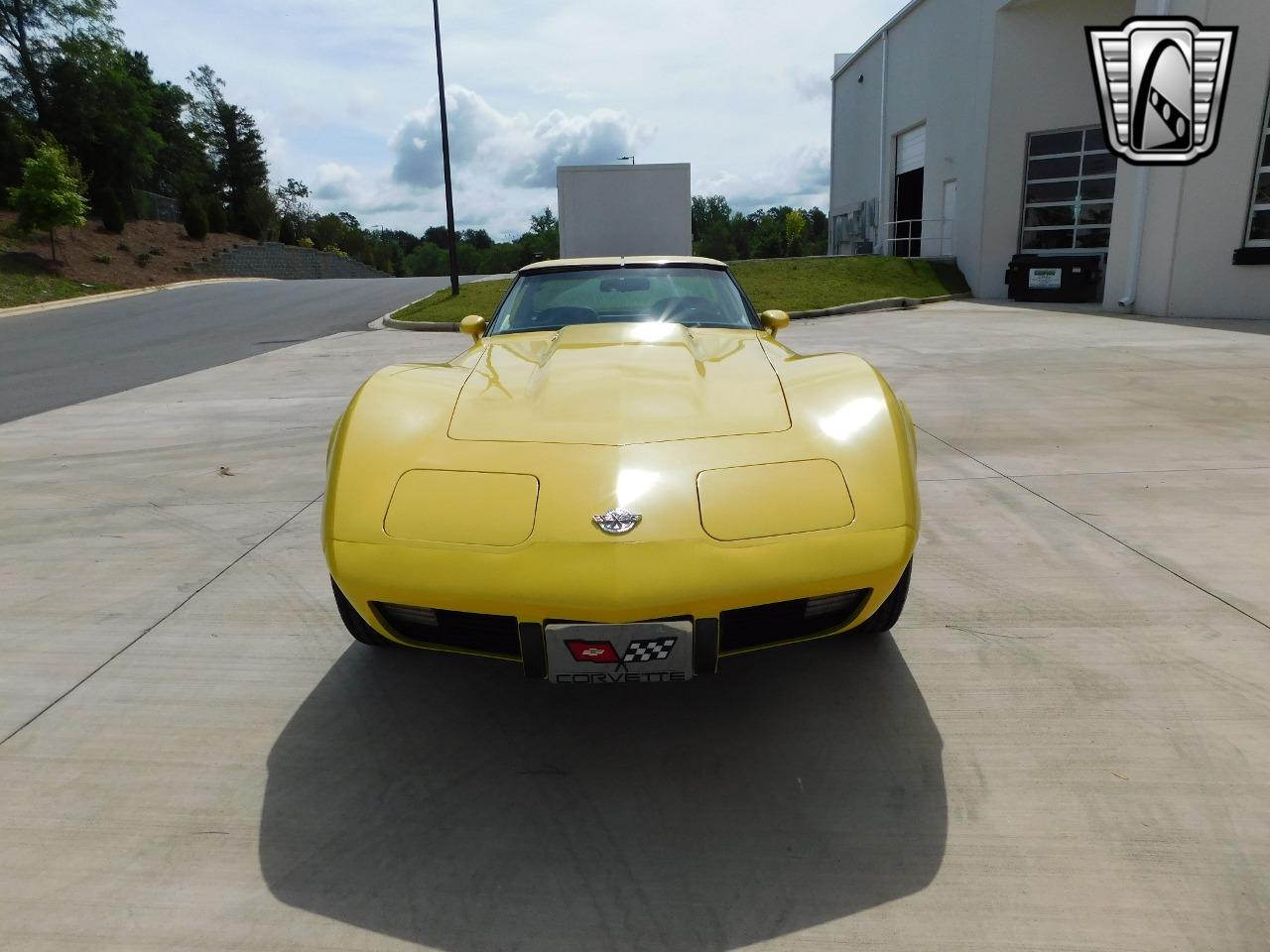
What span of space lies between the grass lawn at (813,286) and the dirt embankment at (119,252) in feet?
55.8

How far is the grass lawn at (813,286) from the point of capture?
16.3 meters

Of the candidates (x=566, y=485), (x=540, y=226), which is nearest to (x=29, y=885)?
(x=566, y=485)

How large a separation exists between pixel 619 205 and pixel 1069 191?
10.3 m

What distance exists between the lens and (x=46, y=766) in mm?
2240

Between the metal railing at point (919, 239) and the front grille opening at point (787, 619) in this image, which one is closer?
the front grille opening at point (787, 619)

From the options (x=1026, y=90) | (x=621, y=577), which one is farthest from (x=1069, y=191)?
(x=621, y=577)

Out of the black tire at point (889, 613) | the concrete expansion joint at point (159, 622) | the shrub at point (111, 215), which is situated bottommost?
the concrete expansion joint at point (159, 622)

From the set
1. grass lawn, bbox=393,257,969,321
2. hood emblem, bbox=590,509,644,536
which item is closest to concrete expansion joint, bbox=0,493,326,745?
hood emblem, bbox=590,509,644,536

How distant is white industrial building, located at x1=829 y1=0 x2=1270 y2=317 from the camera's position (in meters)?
12.4

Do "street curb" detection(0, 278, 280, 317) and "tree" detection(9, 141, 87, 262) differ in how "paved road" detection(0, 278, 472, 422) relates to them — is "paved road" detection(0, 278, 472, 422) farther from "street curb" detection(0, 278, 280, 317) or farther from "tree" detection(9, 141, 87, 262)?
"tree" detection(9, 141, 87, 262)

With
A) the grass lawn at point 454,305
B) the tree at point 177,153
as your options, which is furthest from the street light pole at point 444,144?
the tree at point 177,153

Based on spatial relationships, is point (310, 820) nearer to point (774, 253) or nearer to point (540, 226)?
point (774, 253)

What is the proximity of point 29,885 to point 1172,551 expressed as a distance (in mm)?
3956

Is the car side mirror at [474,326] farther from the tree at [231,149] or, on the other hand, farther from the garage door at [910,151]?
the tree at [231,149]
